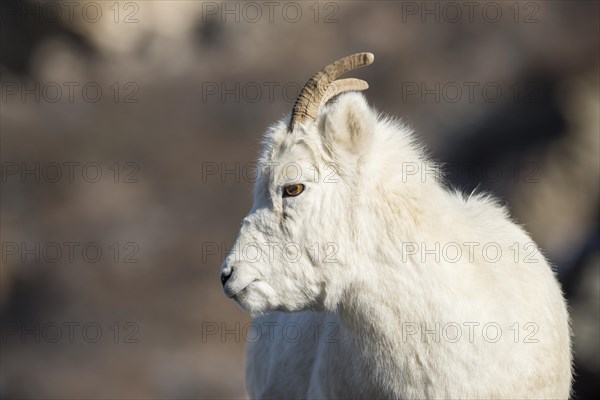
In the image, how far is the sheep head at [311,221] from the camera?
13.5ft

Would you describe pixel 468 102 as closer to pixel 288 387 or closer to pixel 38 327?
pixel 38 327

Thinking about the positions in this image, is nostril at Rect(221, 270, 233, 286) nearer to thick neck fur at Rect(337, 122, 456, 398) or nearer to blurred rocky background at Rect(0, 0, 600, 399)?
thick neck fur at Rect(337, 122, 456, 398)

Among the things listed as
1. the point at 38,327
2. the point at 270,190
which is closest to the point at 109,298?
the point at 38,327

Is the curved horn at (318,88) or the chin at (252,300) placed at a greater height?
the curved horn at (318,88)

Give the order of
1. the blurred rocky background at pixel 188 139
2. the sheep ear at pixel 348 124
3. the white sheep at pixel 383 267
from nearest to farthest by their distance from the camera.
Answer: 1. the white sheep at pixel 383 267
2. the sheep ear at pixel 348 124
3. the blurred rocky background at pixel 188 139

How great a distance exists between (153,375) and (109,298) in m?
2.08

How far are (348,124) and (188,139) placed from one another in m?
13.8

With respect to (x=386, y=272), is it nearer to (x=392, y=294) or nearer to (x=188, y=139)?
(x=392, y=294)

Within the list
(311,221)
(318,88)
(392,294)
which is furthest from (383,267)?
(318,88)

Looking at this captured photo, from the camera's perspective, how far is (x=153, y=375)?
14.1 metres

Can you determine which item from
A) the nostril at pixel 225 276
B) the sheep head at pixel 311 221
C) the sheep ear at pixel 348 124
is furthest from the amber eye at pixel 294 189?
the nostril at pixel 225 276

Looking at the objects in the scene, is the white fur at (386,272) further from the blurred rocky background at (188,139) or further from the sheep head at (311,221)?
the blurred rocky background at (188,139)

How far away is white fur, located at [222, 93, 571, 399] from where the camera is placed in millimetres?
4012

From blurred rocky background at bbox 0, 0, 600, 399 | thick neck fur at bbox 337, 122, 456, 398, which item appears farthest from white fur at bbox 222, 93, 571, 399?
blurred rocky background at bbox 0, 0, 600, 399
